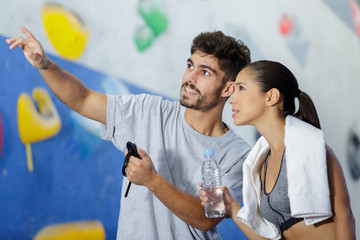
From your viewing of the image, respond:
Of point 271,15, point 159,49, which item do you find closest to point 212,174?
point 159,49

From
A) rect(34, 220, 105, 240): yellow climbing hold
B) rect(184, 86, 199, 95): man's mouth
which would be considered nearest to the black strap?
rect(184, 86, 199, 95): man's mouth

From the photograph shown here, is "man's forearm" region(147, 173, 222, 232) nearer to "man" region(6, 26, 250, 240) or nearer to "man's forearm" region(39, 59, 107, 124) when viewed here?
"man" region(6, 26, 250, 240)

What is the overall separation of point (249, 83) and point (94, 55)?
928 mm

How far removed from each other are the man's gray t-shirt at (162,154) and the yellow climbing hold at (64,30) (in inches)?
22.0

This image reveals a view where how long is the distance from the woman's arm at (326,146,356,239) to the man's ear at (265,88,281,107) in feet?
0.67

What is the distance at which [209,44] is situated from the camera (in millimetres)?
1547

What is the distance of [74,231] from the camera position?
6.11 feet

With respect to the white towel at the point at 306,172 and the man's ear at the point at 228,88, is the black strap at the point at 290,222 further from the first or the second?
the man's ear at the point at 228,88

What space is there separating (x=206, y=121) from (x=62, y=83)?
0.51 m

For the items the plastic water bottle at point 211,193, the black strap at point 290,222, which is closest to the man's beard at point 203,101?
the plastic water bottle at point 211,193

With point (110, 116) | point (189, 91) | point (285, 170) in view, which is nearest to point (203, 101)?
point (189, 91)

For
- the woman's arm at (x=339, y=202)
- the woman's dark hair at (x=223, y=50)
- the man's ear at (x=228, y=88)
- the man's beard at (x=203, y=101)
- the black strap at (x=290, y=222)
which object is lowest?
the black strap at (x=290, y=222)

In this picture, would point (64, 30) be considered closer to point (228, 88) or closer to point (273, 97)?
point (228, 88)

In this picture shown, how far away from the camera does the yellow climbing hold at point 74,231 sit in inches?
→ 69.9
